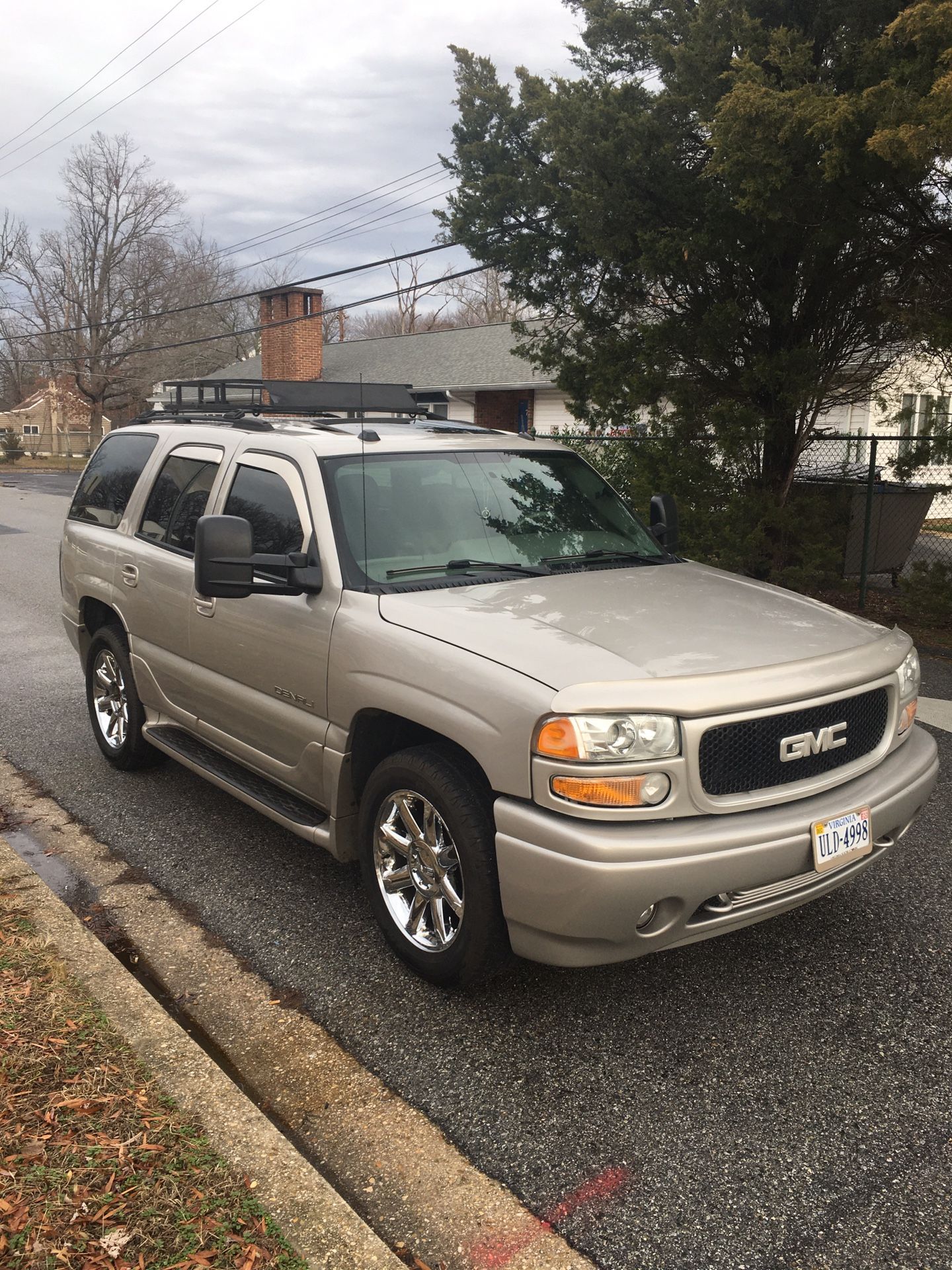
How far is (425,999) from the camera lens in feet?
11.8

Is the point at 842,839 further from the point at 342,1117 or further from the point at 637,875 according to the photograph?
the point at 342,1117

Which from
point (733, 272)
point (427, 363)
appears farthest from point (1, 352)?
point (733, 272)

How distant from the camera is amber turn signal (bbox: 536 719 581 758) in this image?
294 cm

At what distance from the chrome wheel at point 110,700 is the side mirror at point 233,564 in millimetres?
2025

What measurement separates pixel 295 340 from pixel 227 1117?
34234mm

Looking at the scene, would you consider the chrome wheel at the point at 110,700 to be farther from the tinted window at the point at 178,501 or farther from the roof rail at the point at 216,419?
the roof rail at the point at 216,419

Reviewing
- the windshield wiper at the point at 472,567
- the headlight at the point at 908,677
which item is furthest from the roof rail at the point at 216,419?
the headlight at the point at 908,677

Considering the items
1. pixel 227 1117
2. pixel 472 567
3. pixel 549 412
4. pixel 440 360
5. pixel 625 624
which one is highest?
pixel 440 360

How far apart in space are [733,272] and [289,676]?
24.3 feet

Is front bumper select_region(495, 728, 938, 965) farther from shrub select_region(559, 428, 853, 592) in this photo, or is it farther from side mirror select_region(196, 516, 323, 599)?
shrub select_region(559, 428, 853, 592)

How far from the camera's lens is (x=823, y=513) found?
1087 cm

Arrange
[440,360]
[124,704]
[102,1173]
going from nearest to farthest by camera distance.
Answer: [102,1173]
[124,704]
[440,360]

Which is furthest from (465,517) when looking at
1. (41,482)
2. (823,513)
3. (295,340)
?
(41,482)

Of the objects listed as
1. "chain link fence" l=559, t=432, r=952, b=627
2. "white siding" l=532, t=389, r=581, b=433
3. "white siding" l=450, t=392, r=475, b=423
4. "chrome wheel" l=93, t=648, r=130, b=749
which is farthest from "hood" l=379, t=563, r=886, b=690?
"white siding" l=450, t=392, r=475, b=423
